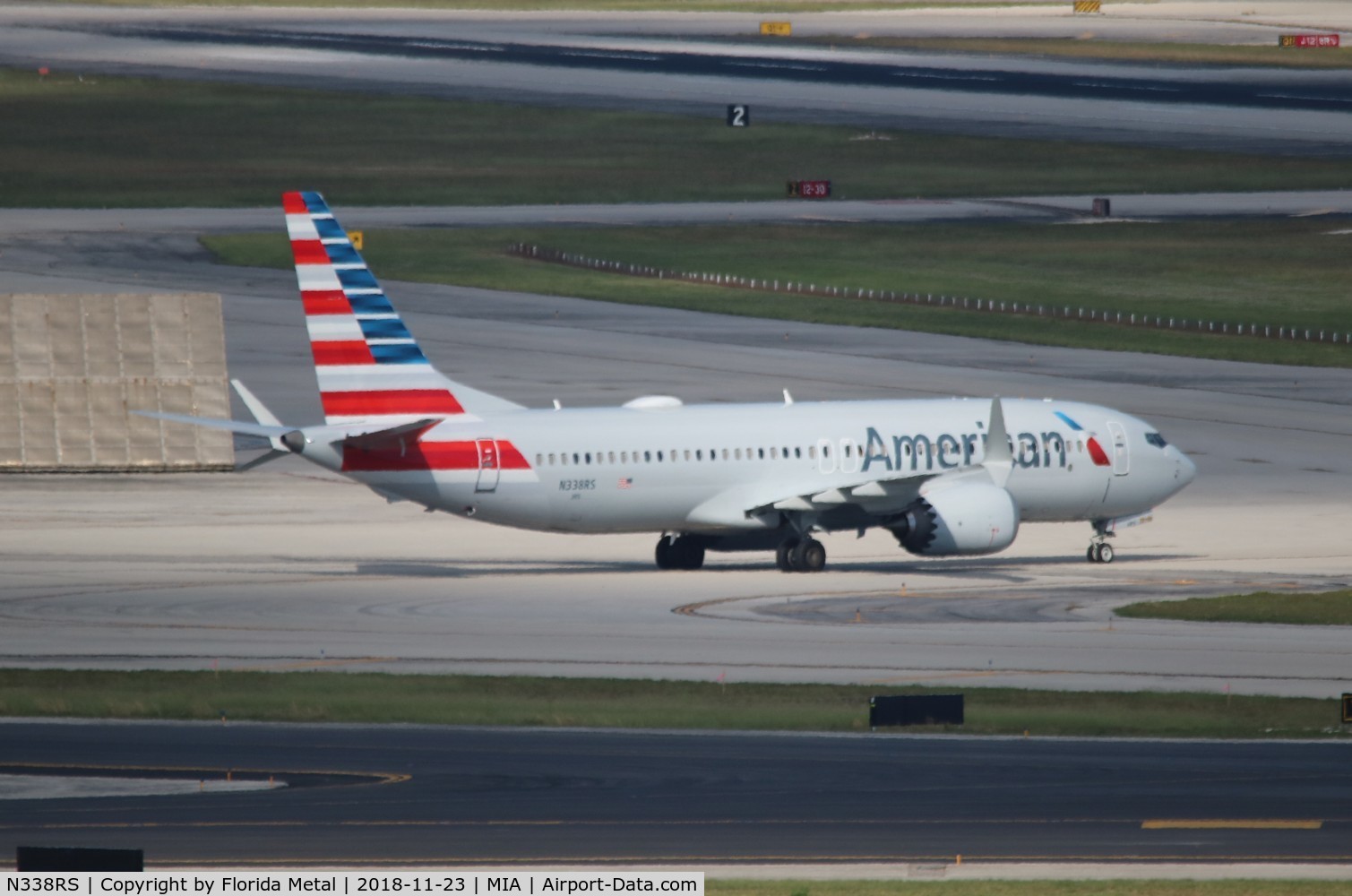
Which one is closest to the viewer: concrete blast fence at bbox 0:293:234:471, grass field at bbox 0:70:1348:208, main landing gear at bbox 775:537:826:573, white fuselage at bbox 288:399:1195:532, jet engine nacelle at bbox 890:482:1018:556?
white fuselage at bbox 288:399:1195:532

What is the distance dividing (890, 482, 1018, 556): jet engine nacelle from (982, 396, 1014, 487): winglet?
0.76m

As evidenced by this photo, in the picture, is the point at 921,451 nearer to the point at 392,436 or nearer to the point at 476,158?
the point at 392,436

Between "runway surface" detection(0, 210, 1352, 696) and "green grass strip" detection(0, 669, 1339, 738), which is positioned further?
"runway surface" detection(0, 210, 1352, 696)

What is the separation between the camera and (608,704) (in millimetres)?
40688

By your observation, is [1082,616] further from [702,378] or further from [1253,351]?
[1253,351]

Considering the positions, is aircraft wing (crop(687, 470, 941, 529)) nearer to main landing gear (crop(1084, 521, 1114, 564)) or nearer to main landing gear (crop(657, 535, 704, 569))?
main landing gear (crop(657, 535, 704, 569))

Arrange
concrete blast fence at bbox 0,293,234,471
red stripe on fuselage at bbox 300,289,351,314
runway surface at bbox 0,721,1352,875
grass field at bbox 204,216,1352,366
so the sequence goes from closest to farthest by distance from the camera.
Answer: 1. runway surface at bbox 0,721,1352,875
2. red stripe on fuselage at bbox 300,289,351,314
3. concrete blast fence at bbox 0,293,234,471
4. grass field at bbox 204,216,1352,366

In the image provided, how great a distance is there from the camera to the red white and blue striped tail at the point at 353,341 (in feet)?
183

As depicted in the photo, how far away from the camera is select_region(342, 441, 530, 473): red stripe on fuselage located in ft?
181

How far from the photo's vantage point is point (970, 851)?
1152 inches

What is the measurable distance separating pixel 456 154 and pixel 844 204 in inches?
1248

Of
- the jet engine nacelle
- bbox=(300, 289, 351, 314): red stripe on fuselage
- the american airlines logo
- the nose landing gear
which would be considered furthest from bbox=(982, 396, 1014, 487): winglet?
bbox=(300, 289, 351, 314): red stripe on fuselage

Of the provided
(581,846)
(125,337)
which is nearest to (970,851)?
(581,846)

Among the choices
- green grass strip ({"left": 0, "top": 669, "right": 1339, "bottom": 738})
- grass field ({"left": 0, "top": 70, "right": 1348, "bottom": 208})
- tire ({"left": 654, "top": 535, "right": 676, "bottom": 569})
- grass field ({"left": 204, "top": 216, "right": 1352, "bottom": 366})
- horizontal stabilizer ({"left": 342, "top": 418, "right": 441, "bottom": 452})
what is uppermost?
grass field ({"left": 0, "top": 70, "right": 1348, "bottom": 208})
